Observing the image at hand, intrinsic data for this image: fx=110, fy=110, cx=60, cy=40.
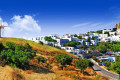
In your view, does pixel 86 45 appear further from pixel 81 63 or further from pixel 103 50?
pixel 81 63

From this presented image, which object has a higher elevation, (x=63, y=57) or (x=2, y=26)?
(x=2, y=26)

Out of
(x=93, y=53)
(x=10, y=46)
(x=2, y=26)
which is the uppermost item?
(x=2, y=26)

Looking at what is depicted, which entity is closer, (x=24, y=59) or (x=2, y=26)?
(x=24, y=59)

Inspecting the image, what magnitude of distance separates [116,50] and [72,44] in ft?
114

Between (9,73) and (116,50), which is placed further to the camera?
(116,50)

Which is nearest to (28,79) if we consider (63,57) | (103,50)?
(63,57)

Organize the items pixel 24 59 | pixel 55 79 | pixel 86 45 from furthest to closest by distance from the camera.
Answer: pixel 86 45 < pixel 24 59 < pixel 55 79

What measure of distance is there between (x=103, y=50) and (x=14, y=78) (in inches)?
3191

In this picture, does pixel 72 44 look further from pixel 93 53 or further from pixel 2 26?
pixel 2 26

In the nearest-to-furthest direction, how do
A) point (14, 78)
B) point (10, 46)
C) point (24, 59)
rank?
1. point (14, 78)
2. point (24, 59)
3. point (10, 46)

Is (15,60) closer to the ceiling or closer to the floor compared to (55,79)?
closer to the ceiling

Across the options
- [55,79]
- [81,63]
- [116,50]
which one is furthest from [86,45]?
[55,79]

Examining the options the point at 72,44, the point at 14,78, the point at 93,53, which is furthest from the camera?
the point at 72,44

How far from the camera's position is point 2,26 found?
4981 centimetres
